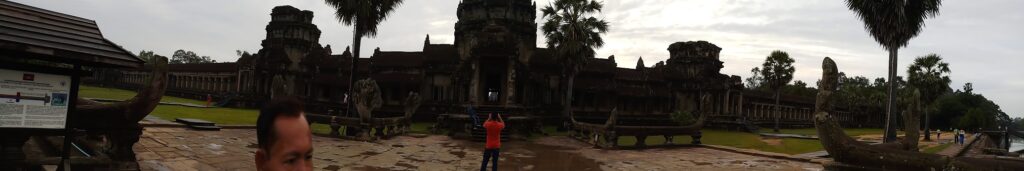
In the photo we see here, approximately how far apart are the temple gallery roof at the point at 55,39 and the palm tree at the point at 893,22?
2281 cm

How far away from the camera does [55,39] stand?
17.9 ft

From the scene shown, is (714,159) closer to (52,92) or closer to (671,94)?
(52,92)

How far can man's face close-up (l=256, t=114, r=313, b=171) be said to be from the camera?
185 cm

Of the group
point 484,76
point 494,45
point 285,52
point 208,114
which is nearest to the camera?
point 494,45

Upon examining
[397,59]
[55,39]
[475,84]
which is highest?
[397,59]

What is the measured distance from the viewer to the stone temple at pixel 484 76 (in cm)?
2423

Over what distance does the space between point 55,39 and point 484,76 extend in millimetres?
19528

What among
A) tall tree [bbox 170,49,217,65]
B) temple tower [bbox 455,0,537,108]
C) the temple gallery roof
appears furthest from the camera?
tall tree [bbox 170,49,217,65]

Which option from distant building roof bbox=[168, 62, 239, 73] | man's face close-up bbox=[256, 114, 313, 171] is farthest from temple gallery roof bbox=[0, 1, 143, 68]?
distant building roof bbox=[168, 62, 239, 73]

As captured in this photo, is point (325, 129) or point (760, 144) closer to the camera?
point (325, 129)

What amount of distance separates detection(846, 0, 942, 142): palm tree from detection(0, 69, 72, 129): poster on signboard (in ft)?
76.5

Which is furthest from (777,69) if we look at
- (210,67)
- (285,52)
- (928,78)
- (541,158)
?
(210,67)

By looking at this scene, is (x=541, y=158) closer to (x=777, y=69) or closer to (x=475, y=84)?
(x=475, y=84)

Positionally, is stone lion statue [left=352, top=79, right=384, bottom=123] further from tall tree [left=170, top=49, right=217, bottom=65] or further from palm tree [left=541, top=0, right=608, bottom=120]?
tall tree [left=170, top=49, right=217, bottom=65]
